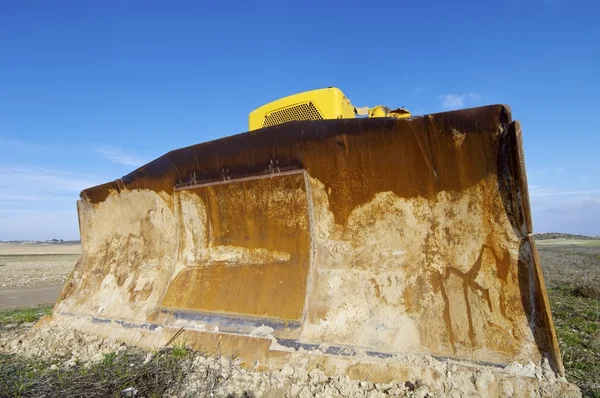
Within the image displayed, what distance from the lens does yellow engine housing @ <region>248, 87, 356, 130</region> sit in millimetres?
3492

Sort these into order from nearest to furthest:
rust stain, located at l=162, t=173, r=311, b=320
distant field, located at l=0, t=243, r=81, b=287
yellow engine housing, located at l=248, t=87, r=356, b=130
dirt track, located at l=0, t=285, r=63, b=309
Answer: rust stain, located at l=162, t=173, r=311, b=320, yellow engine housing, located at l=248, t=87, r=356, b=130, dirt track, located at l=0, t=285, r=63, b=309, distant field, located at l=0, t=243, r=81, b=287

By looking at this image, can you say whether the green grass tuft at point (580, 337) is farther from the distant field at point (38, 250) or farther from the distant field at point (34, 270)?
the distant field at point (38, 250)

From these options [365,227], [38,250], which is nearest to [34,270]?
[365,227]

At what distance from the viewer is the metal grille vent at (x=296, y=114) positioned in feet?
11.6

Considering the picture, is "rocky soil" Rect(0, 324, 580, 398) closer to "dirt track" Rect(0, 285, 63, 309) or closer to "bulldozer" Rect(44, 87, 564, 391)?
"bulldozer" Rect(44, 87, 564, 391)

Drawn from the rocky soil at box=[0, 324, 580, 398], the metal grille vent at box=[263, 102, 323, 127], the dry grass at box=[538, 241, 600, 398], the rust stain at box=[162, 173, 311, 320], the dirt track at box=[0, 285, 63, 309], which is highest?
the metal grille vent at box=[263, 102, 323, 127]

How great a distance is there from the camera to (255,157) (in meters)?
2.97

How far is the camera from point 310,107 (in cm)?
356

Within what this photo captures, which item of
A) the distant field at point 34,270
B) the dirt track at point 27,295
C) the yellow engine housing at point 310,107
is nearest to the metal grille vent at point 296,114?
the yellow engine housing at point 310,107

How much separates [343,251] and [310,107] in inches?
59.8

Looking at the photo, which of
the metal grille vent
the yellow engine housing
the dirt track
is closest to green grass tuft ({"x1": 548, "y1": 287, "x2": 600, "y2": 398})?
the yellow engine housing

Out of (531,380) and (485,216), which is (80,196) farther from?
(531,380)

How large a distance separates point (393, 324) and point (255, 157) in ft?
4.97

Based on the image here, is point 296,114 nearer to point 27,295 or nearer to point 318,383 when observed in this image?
point 318,383
